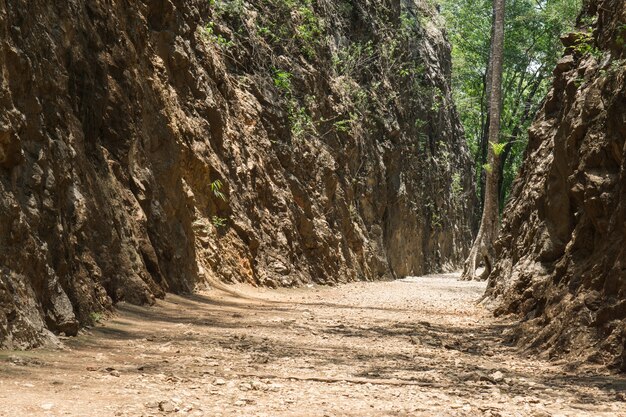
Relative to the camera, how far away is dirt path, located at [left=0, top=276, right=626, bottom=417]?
4688mm

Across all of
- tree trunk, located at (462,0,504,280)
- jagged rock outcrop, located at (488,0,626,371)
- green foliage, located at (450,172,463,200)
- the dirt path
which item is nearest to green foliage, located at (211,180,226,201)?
the dirt path

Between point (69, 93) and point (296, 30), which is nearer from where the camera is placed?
point (69, 93)

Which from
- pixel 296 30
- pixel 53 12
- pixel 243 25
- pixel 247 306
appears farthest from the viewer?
pixel 296 30

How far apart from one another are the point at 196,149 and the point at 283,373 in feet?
28.9

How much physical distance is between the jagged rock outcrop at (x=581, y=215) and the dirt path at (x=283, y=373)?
523 mm

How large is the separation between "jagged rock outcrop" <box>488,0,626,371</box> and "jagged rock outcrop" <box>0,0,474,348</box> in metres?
4.71

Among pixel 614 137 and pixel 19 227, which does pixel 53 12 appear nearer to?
pixel 19 227

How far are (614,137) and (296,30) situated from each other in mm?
14645

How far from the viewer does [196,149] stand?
1427 centimetres

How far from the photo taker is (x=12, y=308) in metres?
5.44

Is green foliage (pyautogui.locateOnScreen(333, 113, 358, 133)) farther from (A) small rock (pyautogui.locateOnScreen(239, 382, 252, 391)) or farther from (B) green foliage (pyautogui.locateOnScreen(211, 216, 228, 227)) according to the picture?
(A) small rock (pyautogui.locateOnScreen(239, 382, 252, 391))

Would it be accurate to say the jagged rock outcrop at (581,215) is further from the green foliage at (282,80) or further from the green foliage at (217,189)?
the green foliage at (282,80)

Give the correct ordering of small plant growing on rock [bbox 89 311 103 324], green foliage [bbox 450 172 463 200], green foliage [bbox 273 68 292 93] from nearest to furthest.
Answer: small plant growing on rock [bbox 89 311 103 324]
green foliage [bbox 273 68 292 93]
green foliage [bbox 450 172 463 200]

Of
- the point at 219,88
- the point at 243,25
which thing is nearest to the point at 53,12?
the point at 219,88
